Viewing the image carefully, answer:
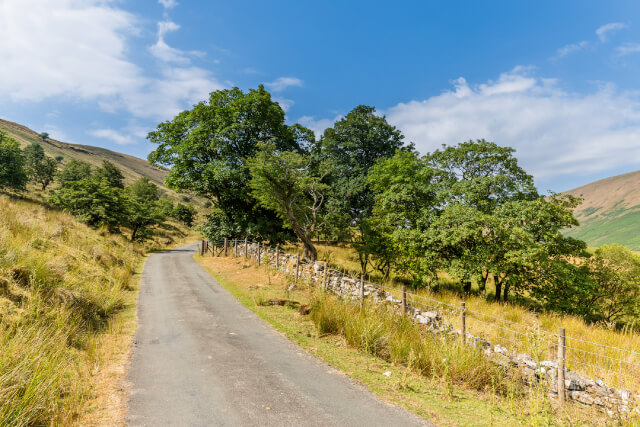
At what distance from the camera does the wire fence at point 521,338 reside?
6.38m

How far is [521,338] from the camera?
28.5ft

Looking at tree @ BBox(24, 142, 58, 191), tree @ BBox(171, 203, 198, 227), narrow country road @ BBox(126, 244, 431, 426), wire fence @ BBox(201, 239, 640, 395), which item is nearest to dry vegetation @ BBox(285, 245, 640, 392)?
wire fence @ BBox(201, 239, 640, 395)

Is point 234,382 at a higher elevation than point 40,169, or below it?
below

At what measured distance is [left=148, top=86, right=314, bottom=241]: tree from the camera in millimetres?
23938

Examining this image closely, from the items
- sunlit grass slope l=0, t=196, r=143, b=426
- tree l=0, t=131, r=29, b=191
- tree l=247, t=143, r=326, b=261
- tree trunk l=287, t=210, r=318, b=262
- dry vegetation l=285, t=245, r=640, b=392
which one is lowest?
dry vegetation l=285, t=245, r=640, b=392

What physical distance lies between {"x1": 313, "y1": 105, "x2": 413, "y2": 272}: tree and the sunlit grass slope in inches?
906

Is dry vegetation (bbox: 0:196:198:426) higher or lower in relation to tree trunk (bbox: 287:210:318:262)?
lower

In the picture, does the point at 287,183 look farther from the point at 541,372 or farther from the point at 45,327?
the point at 541,372

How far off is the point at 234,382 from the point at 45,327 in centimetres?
417

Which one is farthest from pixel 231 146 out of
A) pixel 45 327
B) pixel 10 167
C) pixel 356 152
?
pixel 10 167

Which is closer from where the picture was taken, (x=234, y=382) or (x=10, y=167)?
(x=234, y=382)

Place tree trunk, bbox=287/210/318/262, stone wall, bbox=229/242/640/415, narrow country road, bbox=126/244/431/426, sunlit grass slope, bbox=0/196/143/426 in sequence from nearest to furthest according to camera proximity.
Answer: sunlit grass slope, bbox=0/196/143/426 < narrow country road, bbox=126/244/431/426 < stone wall, bbox=229/242/640/415 < tree trunk, bbox=287/210/318/262

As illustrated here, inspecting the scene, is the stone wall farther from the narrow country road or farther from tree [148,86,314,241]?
tree [148,86,314,241]

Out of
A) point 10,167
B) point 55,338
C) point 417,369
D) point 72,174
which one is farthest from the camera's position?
point 72,174
